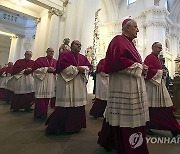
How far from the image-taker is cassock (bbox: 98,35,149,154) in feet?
6.72

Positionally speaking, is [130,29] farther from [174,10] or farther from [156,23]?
[174,10]

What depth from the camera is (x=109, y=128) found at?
7.68 feet

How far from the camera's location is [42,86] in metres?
4.36

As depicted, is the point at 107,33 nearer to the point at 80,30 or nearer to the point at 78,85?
the point at 80,30

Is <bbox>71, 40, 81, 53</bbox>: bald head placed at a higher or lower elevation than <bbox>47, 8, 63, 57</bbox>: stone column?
lower

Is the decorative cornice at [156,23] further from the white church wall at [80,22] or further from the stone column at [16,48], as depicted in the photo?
the stone column at [16,48]

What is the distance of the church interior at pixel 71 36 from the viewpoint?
269cm

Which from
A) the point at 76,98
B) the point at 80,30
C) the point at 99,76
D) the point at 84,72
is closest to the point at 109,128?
the point at 76,98

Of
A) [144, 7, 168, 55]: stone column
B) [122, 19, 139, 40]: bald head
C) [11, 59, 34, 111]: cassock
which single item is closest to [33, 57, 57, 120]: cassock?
[11, 59, 34, 111]: cassock

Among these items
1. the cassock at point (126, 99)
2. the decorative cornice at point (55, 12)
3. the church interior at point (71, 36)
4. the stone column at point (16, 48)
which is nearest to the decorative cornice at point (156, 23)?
the church interior at point (71, 36)

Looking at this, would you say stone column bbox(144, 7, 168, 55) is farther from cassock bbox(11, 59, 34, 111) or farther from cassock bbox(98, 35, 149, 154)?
cassock bbox(98, 35, 149, 154)

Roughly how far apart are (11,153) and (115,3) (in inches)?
968

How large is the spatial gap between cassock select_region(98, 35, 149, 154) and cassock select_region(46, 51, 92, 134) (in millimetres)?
1142

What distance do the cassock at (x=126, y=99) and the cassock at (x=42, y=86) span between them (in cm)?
255
